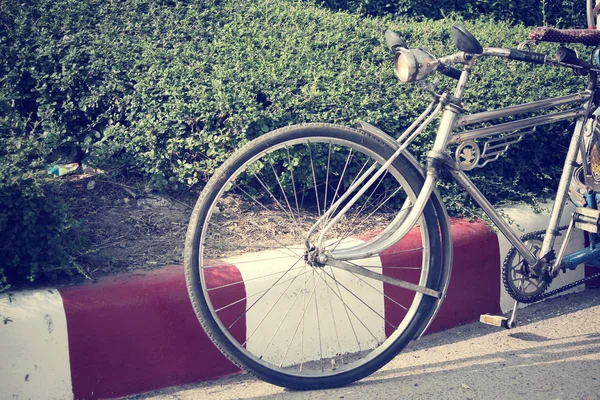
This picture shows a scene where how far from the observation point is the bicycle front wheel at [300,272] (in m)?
2.42

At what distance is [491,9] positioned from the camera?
548cm

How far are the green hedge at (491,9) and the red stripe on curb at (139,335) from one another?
332 cm

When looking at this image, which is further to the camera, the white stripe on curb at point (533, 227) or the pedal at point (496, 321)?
the white stripe on curb at point (533, 227)

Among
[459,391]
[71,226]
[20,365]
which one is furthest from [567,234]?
[20,365]

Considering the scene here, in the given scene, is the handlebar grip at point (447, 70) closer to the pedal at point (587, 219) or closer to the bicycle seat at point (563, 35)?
the bicycle seat at point (563, 35)

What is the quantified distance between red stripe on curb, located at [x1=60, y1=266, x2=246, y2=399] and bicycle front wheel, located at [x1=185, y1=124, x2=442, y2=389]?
0.12 m

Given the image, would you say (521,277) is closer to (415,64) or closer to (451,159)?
(451,159)

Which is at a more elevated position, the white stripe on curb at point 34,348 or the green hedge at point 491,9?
the green hedge at point 491,9

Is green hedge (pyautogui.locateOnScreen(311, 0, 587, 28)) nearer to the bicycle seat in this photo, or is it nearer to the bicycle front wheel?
the bicycle front wheel

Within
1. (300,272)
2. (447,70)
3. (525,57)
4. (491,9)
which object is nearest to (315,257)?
(300,272)

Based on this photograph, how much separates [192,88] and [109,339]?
53.0 inches

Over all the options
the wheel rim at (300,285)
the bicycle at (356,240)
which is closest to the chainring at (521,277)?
the bicycle at (356,240)

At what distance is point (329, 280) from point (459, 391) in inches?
25.7

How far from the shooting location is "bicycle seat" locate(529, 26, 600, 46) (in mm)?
2691
